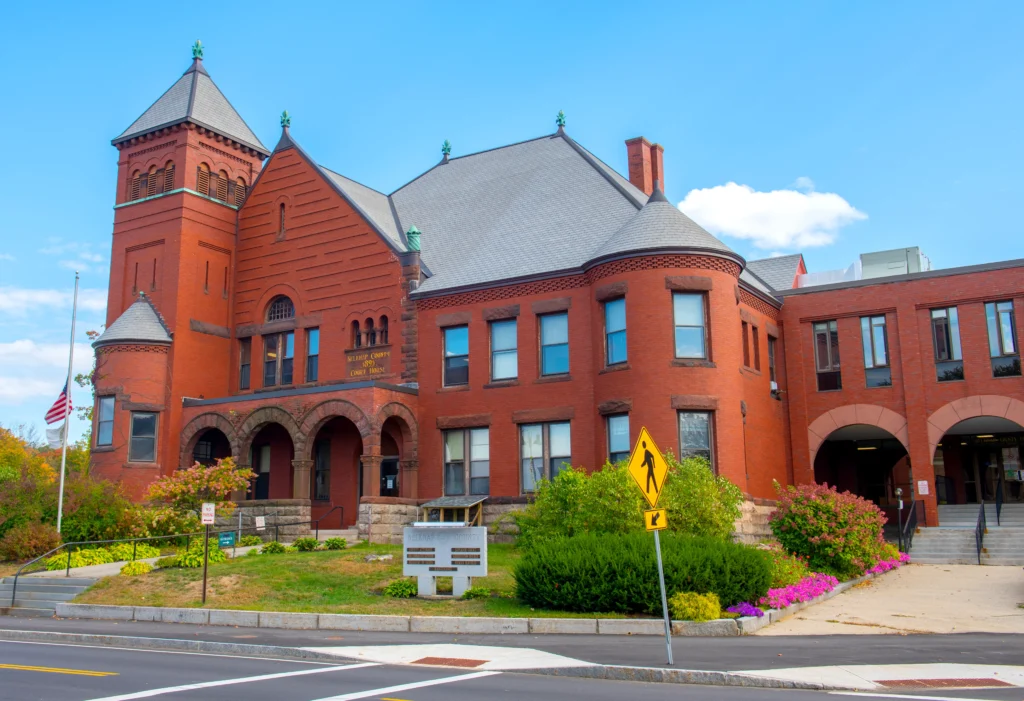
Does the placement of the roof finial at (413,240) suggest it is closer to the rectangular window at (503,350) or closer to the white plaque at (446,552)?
the rectangular window at (503,350)

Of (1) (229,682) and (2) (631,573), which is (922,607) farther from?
(1) (229,682)

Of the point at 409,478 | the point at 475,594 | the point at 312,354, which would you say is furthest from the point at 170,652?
the point at 312,354

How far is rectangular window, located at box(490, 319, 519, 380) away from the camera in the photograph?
100.0ft

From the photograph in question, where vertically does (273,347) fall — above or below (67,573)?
above

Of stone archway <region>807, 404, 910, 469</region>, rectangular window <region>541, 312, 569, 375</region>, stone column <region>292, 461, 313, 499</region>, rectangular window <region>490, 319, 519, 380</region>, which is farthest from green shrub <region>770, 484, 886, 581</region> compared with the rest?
stone column <region>292, 461, 313, 499</region>

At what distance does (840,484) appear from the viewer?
124 feet

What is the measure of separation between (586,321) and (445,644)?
15454mm

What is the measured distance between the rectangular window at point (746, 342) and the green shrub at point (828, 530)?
7.76 m

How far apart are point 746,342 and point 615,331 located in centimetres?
518

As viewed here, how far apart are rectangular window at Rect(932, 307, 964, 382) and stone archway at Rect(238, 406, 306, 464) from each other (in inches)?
821

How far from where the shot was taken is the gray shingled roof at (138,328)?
3344 centimetres

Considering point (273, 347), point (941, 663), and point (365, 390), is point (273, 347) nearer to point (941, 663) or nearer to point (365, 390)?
point (365, 390)

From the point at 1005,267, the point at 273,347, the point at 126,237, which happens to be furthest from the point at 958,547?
the point at 126,237

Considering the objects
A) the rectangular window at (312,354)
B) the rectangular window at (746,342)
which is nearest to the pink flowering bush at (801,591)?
the rectangular window at (746,342)
